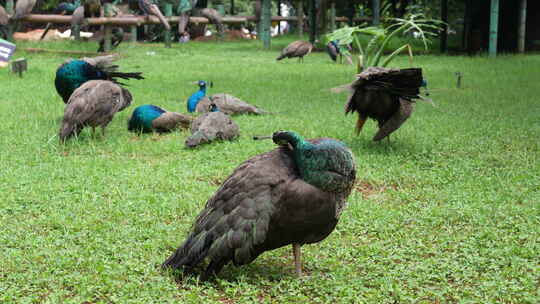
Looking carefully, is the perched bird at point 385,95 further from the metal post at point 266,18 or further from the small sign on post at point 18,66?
the metal post at point 266,18

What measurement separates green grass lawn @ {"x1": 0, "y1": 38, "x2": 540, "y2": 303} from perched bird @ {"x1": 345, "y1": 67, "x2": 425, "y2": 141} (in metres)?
0.35

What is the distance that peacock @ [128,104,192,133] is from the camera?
25.5ft

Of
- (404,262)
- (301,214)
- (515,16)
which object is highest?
(515,16)

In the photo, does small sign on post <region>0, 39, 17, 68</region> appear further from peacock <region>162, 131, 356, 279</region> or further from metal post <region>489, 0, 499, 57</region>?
metal post <region>489, 0, 499, 57</region>

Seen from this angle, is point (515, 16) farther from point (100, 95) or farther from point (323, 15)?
point (100, 95)

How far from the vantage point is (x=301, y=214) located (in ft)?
11.6

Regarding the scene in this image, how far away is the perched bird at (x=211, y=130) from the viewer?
6.97 m

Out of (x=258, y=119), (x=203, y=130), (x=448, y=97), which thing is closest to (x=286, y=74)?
(x=448, y=97)

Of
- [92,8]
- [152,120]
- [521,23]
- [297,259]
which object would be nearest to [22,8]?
[92,8]

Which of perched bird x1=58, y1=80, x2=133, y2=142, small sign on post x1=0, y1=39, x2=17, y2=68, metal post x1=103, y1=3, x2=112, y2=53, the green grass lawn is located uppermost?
metal post x1=103, y1=3, x2=112, y2=53

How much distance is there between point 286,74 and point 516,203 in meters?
9.38

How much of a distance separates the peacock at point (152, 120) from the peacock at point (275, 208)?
14.1 ft

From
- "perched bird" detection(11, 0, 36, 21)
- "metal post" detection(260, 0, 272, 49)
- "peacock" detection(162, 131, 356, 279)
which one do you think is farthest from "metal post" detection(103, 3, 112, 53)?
"peacock" detection(162, 131, 356, 279)

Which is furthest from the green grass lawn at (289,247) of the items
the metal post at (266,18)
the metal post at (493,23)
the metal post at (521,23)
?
the metal post at (266,18)
